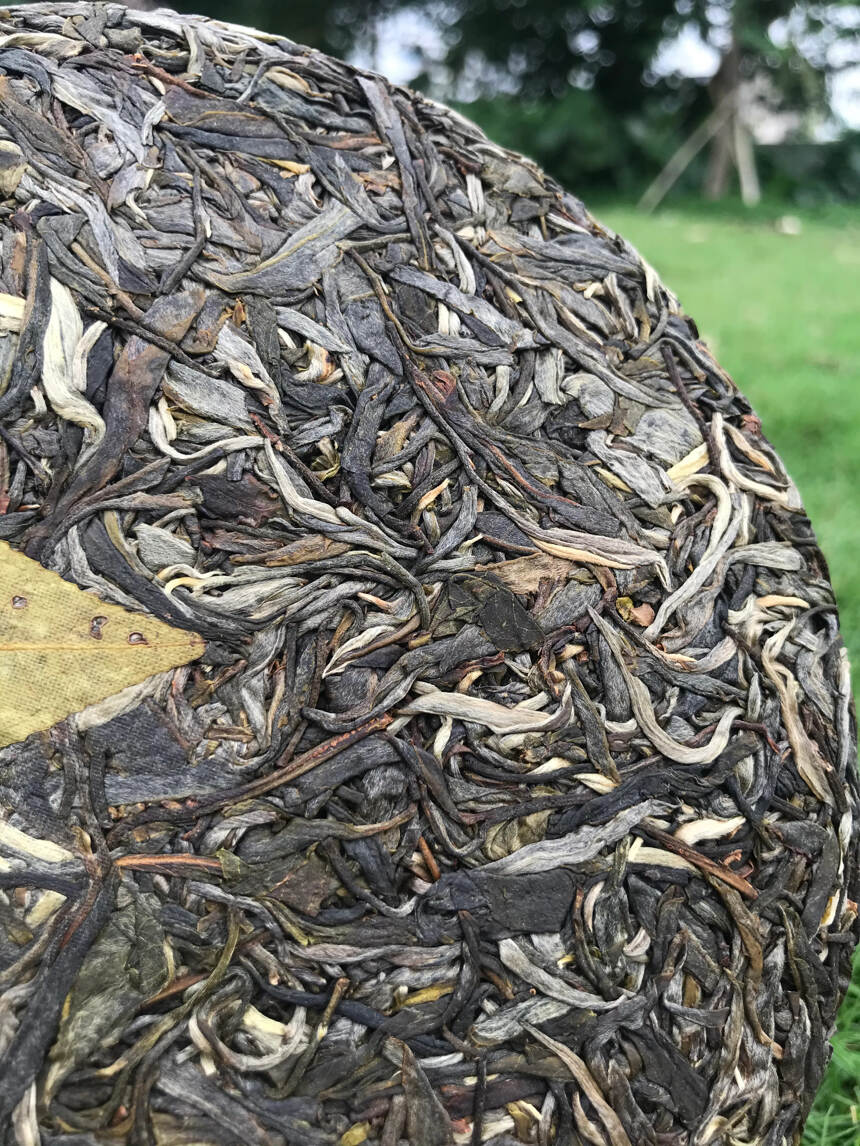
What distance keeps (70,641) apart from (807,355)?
395 centimetres

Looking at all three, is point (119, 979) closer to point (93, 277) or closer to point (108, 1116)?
point (108, 1116)

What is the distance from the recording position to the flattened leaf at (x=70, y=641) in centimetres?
105

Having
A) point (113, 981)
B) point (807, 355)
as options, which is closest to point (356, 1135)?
point (113, 981)

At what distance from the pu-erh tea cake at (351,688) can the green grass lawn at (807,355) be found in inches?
27.2

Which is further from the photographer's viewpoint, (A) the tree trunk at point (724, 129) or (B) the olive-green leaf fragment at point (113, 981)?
(A) the tree trunk at point (724, 129)

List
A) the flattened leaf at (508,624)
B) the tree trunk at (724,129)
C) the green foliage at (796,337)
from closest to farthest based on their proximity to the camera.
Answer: the flattened leaf at (508,624) < the green foliage at (796,337) < the tree trunk at (724,129)

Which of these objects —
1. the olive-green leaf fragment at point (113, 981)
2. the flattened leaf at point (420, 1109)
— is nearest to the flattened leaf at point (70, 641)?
the olive-green leaf fragment at point (113, 981)

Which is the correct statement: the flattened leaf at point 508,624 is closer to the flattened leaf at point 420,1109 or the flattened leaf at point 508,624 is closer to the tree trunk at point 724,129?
the flattened leaf at point 420,1109

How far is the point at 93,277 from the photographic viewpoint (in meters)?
1.11

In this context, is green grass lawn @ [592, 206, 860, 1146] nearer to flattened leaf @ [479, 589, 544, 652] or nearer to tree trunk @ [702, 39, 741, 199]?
flattened leaf @ [479, 589, 544, 652]

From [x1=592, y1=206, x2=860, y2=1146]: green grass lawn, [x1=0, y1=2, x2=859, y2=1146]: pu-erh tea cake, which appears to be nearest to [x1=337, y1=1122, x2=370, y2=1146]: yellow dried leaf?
[x1=0, y1=2, x2=859, y2=1146]: pu-erh tea cake

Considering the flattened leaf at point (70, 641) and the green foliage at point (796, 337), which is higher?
the flattened leaf at point (70, 641)

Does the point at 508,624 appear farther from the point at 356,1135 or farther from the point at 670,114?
the point at 670,114

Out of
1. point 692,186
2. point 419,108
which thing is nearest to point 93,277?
point 419,108
